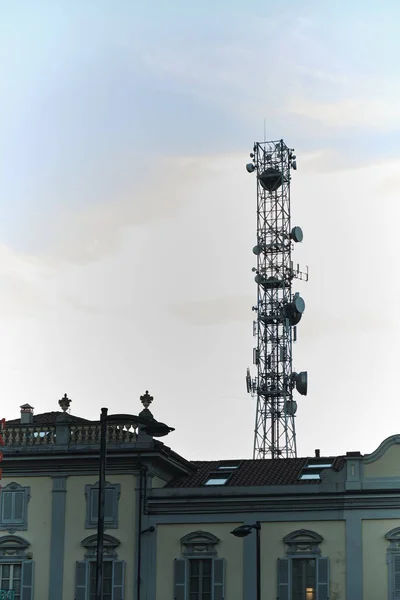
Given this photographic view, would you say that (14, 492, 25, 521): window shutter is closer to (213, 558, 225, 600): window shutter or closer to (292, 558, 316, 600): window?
(213, 558, 225, 600): window shutter

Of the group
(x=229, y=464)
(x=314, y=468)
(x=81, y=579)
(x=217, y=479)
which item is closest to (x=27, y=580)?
(x=81, y=579)

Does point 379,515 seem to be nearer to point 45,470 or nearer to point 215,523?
point 215,523

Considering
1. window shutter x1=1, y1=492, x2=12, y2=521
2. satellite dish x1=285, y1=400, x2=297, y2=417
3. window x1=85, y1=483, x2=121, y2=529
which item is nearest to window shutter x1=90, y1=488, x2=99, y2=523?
window x1=85, y1=483, x2=121, y2=529

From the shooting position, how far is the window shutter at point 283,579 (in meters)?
52.8

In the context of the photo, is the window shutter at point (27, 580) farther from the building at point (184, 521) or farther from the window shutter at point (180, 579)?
the window shutter at point (180, 579)

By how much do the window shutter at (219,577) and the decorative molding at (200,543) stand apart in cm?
40

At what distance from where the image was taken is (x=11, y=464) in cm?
5666

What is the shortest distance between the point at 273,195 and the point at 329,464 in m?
24.9

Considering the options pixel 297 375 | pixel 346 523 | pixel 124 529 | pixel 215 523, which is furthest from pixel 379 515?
pixel 297 375

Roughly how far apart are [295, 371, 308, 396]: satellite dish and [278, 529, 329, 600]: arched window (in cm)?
1746

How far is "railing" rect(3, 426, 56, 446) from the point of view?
188ft

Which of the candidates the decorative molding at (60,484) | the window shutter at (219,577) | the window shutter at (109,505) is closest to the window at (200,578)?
the window shutter at (219,577)

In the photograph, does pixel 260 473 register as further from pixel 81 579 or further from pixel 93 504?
pixel 81 579

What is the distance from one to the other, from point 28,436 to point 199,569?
9.40m
